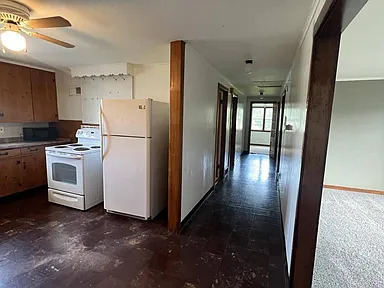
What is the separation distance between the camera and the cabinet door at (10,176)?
351cm

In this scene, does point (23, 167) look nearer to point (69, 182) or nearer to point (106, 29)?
point (69, 182)

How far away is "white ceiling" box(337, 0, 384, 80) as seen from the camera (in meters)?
1.78

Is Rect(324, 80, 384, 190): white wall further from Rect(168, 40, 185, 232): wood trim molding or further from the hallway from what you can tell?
Rect(168, 40, 185, 232): wood trim molding

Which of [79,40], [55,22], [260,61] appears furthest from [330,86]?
[79,40]

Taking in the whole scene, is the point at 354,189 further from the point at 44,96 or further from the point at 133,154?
the point at 44,96

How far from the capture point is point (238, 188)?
4605 millimetres

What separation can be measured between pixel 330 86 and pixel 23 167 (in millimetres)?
4461

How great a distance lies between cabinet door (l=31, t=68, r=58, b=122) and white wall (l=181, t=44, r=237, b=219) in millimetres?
3178

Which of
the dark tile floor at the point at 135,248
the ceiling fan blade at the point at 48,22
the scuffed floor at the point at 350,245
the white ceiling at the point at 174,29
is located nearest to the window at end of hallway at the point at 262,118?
the scuffed floor at the point at 350,245

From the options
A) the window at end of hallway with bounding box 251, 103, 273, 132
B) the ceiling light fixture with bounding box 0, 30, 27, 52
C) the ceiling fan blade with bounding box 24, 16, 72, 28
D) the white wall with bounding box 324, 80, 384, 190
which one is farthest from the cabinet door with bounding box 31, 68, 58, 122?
the window at end of hallway with bounding box 251, 103, 273, 132

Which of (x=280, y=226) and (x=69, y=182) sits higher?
(x=69, y=182)

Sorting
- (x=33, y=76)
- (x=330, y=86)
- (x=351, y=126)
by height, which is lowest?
(x=351, y=126)

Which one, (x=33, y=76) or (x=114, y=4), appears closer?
(x=114, y=4)

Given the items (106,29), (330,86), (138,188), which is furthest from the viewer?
(138,188)
